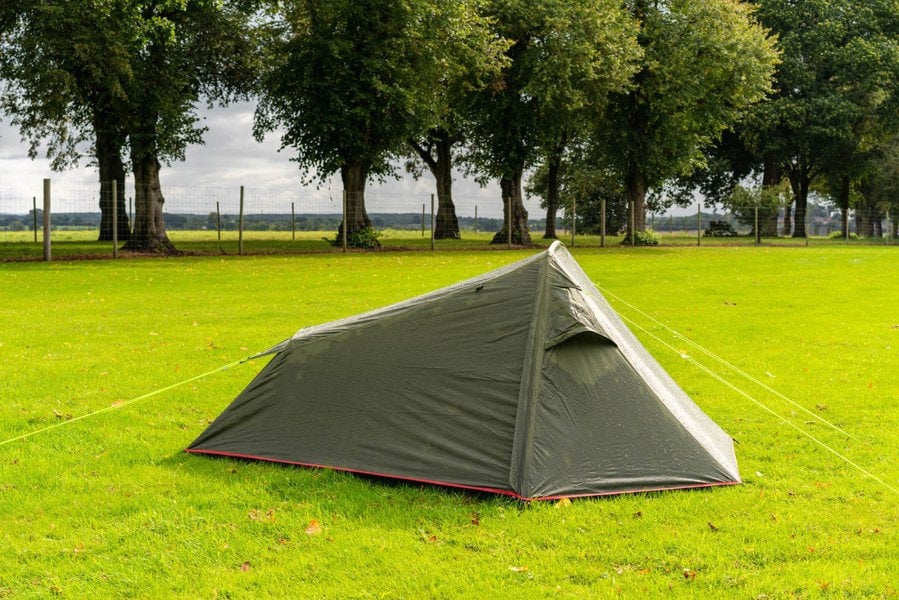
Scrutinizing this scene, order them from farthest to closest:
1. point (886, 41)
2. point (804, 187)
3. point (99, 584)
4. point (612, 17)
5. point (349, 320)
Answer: point (804, 187)
point (886, 41)
point (612, 17)
point (349, 320)
point (99, 584)

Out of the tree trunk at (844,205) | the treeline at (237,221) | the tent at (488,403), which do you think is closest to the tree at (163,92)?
the treeline at (237,221)

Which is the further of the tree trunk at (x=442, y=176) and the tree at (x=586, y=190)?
the tree at (x=586, y=190)

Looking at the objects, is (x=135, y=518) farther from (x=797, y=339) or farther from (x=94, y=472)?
(x=797, y=339)

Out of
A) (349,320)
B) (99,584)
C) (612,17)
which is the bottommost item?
(99,584)

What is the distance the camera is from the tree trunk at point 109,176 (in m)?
31.0

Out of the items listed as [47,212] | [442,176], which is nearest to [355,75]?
[47,212]

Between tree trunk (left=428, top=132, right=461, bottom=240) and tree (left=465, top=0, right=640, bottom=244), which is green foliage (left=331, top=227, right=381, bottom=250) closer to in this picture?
tree (left=465, top=0, right=640, bottom=244)

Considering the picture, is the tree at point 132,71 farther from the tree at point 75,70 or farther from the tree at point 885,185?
the tree at point 885,185

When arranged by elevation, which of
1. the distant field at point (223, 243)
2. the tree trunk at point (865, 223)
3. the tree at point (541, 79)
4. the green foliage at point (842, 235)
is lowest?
the distant field at point (223, 243)

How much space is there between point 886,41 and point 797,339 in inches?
1824

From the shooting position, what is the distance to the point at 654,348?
11.6 metres

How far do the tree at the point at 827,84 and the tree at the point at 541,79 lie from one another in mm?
15859

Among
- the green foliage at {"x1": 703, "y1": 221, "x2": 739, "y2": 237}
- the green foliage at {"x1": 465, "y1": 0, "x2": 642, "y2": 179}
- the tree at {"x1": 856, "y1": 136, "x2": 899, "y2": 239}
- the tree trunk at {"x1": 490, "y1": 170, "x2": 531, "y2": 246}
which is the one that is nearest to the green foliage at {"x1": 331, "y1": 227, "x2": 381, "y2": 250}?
the tree trunk at {"x1": 490, "y1": 170, "x2": 531, "y2": 246}

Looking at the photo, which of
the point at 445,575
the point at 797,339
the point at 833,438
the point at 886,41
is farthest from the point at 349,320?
the point at 886,41
